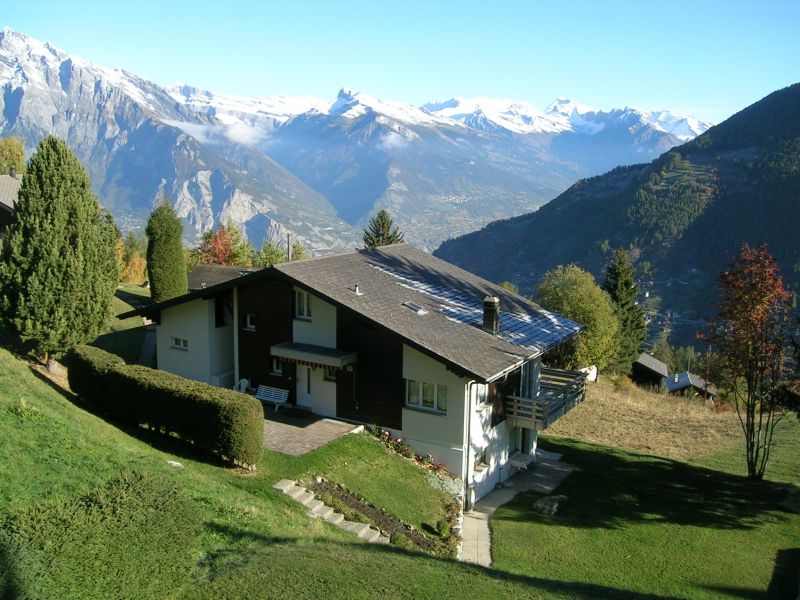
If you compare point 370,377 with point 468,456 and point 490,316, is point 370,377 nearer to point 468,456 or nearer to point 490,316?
point 468,456

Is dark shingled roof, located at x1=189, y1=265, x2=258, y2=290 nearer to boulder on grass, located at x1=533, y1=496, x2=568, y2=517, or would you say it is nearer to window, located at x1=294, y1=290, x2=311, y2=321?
window, located at x1=294, y1=290, x2=311, y2=321

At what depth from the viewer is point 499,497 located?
78.2ft

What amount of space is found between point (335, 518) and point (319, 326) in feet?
28.5

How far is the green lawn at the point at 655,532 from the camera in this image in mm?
A: 17969

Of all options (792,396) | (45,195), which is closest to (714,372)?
(792,396)

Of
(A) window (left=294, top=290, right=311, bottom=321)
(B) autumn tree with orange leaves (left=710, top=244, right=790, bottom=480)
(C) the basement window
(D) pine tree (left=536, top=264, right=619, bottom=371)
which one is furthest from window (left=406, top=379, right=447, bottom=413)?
(D) pine tree (left=536, top=264, right=619, bottom=371)

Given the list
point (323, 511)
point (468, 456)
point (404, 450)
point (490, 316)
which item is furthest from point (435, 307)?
point (323, 511)

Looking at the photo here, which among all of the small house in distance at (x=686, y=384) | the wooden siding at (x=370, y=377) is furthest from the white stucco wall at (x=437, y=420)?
the small house in distance at (x=686, y=384)

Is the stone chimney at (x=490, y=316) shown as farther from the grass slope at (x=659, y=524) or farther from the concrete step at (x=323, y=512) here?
the concrete step at (x=323, y=512)

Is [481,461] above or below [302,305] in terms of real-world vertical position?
below

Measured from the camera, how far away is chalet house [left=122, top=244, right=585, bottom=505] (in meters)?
22.5

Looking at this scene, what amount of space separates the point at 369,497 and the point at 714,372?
54.4 ft

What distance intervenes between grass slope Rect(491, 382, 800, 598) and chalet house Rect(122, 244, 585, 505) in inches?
110

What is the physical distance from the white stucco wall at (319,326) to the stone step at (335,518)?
7728 mm
